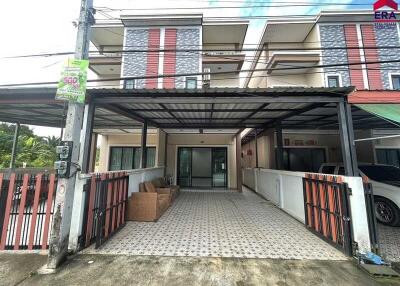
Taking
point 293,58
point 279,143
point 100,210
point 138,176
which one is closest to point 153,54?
point 138,176

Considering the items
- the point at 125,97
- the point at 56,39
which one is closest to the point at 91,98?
the point at 125,97

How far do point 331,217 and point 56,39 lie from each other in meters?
8.23

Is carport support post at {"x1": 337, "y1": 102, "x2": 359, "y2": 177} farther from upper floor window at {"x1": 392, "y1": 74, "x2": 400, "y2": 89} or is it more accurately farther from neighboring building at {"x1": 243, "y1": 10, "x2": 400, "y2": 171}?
upper floor window at {"x1": 392, "y1": 74, "x2": 400, "y2": 89}

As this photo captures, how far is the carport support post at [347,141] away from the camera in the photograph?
366cm

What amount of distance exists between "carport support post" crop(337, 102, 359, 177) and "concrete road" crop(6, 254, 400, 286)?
67.9 inches

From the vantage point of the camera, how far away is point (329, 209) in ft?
12.4

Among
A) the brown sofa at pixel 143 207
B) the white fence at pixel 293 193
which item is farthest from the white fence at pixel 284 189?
the brown sofa at pixel 143 207

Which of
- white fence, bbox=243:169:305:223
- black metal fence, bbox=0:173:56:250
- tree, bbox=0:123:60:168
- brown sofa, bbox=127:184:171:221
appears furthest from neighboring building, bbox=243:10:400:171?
tree, bbox=0:123:60:168

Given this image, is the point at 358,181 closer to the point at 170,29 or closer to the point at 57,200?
the point at 57,200

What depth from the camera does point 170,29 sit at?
34.0 ft

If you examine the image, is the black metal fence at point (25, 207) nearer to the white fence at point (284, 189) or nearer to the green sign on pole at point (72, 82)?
the green sign on pole at point (72, 82)

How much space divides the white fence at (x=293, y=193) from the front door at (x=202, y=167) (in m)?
1.93

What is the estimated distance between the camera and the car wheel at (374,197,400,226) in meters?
4.62

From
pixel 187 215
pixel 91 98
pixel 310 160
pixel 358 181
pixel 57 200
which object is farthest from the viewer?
pixel 310 160
